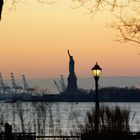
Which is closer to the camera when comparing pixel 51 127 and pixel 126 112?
pixel 126 112

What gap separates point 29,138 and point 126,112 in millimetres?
4339

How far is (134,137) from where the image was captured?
2181 centimetres

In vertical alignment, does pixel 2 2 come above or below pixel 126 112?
above

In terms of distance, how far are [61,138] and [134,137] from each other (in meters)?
3.37

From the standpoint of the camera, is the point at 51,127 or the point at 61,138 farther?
the point at 51,127

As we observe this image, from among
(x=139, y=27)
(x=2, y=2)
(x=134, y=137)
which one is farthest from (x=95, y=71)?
(x=2, y=2)

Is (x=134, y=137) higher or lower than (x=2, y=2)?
lower

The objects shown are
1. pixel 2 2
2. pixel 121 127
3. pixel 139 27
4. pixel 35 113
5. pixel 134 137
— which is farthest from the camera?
pixel 35 113

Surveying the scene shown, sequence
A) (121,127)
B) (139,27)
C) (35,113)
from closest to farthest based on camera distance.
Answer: (139,27)
(121,127)
(35,113)

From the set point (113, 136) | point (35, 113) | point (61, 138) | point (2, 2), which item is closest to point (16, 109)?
point (35, 113)

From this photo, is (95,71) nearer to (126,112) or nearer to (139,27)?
(126,112)

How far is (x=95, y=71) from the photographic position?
2430 centimetres

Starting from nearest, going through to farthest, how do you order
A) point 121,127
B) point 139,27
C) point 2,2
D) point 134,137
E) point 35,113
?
point 2,2 → point 139,27 → point 134,137 → point 121,127 → point 35,113

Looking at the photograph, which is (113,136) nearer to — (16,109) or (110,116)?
(110,116)
